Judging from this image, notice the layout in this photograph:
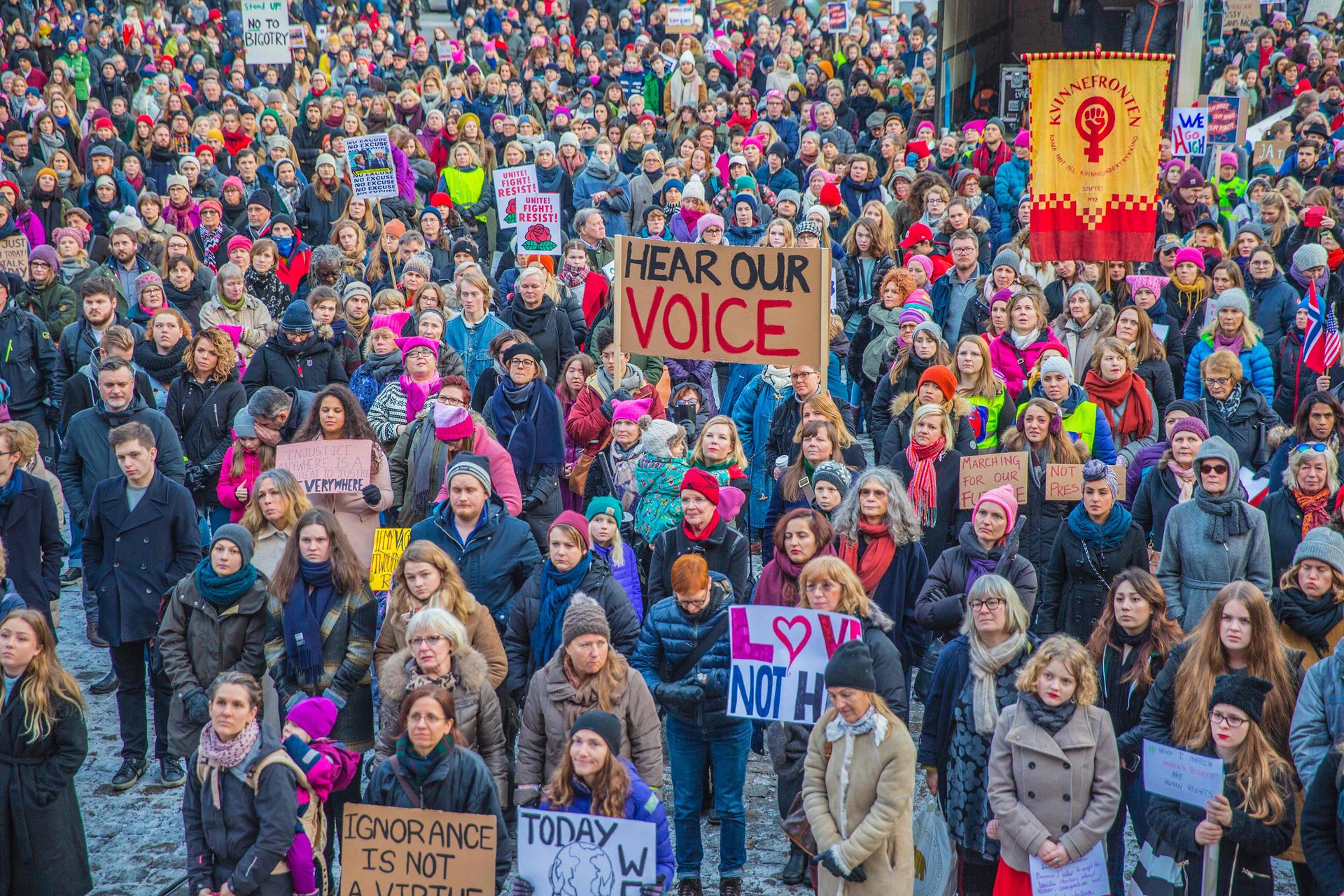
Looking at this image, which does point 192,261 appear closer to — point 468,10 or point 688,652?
point 688,652

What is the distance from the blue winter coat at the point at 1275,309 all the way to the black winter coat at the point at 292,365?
22.7 feet

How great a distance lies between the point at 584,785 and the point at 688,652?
1.12 metres

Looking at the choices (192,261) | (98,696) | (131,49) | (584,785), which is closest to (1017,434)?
(584,785)

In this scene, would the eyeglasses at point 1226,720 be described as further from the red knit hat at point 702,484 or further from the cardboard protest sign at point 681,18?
the cardboard protest sign at point 681,18

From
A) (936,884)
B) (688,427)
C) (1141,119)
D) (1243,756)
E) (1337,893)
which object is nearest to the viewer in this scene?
(1337,893)

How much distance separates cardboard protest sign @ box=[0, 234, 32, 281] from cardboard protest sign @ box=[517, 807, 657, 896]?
8529mm

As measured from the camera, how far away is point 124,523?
7242 millimetres

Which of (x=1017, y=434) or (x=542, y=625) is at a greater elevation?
(x=1017, y=434)

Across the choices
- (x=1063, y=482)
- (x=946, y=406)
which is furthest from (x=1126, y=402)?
(x=1063, y=482)

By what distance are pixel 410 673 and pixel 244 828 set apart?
862 millimetres

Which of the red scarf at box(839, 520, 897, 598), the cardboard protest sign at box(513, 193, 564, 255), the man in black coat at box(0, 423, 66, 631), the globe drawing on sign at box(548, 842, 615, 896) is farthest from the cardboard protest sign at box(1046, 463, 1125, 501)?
the cardboard protest sign at box(513, 193, 564, 255)

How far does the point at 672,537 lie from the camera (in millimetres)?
6934

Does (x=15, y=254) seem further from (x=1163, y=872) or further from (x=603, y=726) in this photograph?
(x=1163, y=872)

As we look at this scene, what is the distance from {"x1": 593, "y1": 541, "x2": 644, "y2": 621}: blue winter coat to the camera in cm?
688
